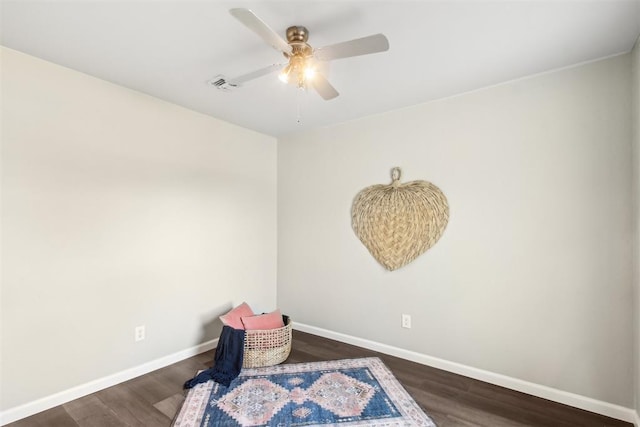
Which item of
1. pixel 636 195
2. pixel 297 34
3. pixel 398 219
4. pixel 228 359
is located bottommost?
pixel 228 359

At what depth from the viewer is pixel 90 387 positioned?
226 cm

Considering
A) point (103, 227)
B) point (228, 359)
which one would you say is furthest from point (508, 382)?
point (103, 227)

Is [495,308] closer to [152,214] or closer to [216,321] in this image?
[216,321]

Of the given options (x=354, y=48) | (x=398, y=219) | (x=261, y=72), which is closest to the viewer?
(x=354, y=48)

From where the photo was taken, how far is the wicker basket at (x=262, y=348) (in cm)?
264

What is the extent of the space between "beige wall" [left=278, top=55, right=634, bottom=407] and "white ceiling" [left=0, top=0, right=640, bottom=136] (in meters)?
0.28

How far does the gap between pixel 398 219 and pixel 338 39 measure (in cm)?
164

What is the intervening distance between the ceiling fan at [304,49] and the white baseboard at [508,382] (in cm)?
233

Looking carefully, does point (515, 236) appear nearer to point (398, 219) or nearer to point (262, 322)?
point (398, 219)

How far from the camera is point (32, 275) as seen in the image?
80.4 inches

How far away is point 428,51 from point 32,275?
2.91 meters

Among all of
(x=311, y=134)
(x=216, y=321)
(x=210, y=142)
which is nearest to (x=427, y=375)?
(x=216, y=321)

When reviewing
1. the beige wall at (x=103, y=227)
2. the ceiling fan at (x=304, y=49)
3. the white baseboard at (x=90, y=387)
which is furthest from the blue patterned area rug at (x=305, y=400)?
the ceiling fan at (x=304, y=49)

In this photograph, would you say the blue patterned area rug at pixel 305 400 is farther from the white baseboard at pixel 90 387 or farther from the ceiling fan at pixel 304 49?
the ceiling fan at pixel 304 49
